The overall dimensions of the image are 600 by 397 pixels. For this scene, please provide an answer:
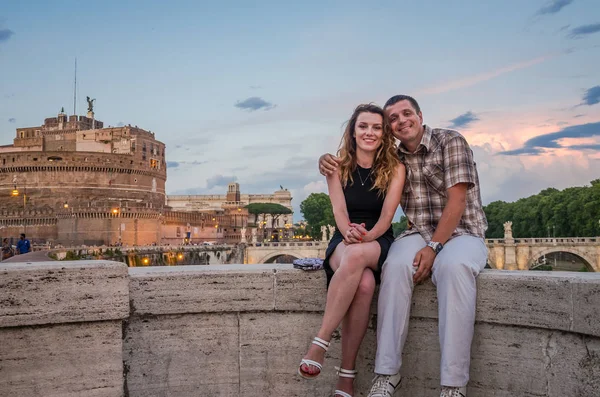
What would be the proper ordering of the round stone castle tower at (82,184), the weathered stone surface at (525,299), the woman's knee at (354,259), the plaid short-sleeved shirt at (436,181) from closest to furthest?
the weathered stone surface at (525,299)
the woman's knee at (354,259)
the plaid short-sleeved shirt at (436,181)
the round stone castle tower at (82,184)

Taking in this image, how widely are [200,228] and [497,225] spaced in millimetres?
34691

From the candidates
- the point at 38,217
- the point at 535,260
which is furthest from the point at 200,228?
the point at 535,260

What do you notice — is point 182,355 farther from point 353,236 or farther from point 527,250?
point 527,250

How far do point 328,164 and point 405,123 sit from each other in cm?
51

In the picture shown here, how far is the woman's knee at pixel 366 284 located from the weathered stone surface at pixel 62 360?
1.26 m

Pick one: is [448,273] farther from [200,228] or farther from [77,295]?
[200,228]

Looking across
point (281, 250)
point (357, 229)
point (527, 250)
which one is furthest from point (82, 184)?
point (357, 229)

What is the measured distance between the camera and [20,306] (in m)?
2.98

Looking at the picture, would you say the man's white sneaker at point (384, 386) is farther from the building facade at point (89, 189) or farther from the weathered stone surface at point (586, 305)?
the building facade at point (89, 189)

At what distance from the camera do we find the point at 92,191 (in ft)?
197

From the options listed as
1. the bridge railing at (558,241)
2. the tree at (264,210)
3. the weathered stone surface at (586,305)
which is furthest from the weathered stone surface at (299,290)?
the tree at (264,210)

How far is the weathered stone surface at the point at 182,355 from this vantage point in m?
3.37

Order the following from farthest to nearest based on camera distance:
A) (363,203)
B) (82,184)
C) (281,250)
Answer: (82,184), (281,250), (363,203)

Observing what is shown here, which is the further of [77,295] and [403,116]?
[403,116]
